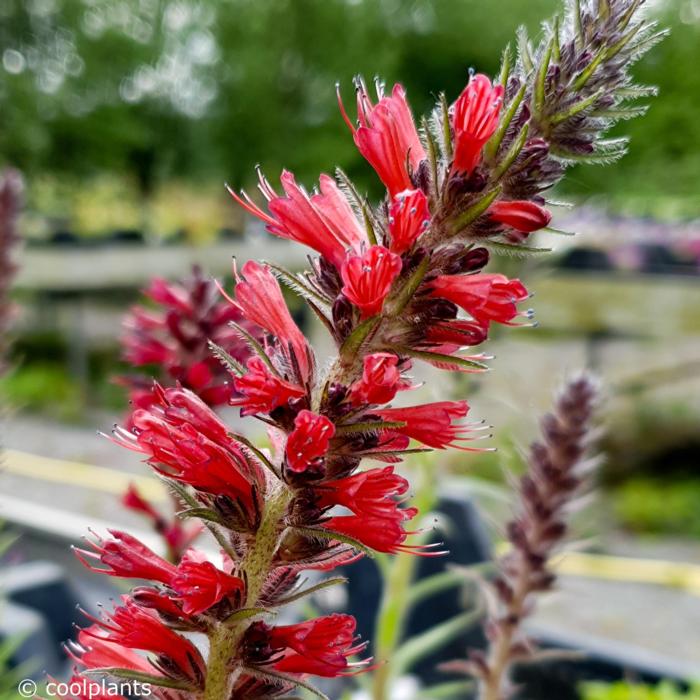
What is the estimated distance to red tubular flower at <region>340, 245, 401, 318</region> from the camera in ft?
1.27

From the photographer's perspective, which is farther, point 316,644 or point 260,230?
point 260,230

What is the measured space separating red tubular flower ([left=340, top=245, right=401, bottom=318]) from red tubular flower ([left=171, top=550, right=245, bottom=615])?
0.16 meters

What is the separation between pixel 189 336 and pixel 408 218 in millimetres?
510

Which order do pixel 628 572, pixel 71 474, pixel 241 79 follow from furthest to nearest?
pixel 241 79 → pixel 71 474 → pixel 628 572

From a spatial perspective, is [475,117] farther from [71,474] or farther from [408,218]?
[71,474]

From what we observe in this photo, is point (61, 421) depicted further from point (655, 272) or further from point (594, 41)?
point (594, 41)

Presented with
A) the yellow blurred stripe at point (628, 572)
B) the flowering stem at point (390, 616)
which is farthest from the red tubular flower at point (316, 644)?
the yellow blurred stripe at point (628, 572)

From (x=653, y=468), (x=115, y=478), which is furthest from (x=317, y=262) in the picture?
(x=653, y=468)

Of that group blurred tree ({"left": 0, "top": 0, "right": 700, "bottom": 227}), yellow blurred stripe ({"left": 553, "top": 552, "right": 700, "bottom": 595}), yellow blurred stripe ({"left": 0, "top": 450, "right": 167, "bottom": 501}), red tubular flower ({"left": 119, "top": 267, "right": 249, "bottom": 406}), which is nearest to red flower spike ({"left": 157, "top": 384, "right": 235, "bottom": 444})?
red tubular flower ({"left": 119, "top": 267, "right": 249, "bottom": 406})

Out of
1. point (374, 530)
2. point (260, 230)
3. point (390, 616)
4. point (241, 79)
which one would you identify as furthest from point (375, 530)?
point (241, 79)

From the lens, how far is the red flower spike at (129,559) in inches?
17.3

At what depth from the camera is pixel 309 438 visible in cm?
39

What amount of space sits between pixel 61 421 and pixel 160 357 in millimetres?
5696

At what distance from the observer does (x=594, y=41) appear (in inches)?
17.2
